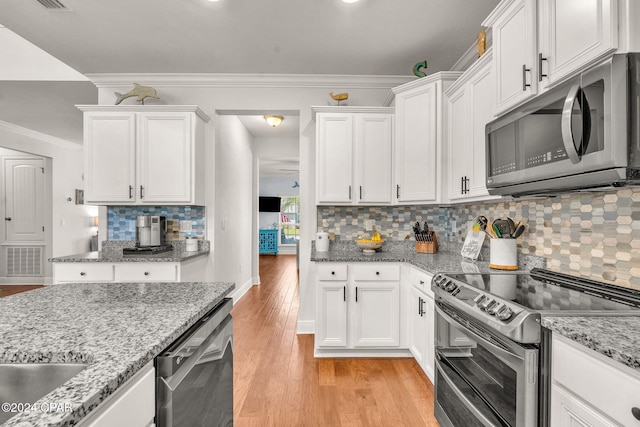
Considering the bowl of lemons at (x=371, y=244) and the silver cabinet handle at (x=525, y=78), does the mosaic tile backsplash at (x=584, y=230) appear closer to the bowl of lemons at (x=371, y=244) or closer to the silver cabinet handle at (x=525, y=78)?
the silver cabinet handle at (x=525, y=78)

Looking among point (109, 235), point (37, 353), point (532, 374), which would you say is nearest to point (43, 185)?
point (109, 235)

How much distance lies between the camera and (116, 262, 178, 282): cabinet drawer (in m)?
2.92

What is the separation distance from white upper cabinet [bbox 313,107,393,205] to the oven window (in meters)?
1.60

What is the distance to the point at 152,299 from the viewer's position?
133cm

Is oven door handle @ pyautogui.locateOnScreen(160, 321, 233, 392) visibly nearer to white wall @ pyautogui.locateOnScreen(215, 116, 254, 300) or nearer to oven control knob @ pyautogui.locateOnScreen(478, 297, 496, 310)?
oven control knob @ pyautogui.locateOnScreen(478, 297, 496, 310)

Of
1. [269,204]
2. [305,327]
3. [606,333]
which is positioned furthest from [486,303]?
[269,204]

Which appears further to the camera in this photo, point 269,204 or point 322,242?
point 269,204

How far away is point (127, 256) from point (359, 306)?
2096 millimetres

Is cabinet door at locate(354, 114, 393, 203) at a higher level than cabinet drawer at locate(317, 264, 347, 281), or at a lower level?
higher

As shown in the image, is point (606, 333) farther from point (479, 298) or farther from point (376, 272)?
point (376, 272)

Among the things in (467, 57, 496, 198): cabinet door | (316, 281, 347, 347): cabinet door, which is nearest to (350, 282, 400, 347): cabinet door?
(316, 281, 347, 347): cabinet door

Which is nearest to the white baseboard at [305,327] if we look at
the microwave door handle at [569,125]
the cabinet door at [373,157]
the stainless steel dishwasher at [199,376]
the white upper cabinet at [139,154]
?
the cabinet door at [373,157]

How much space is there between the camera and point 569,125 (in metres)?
1.27

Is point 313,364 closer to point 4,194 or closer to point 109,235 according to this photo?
point 109,235
